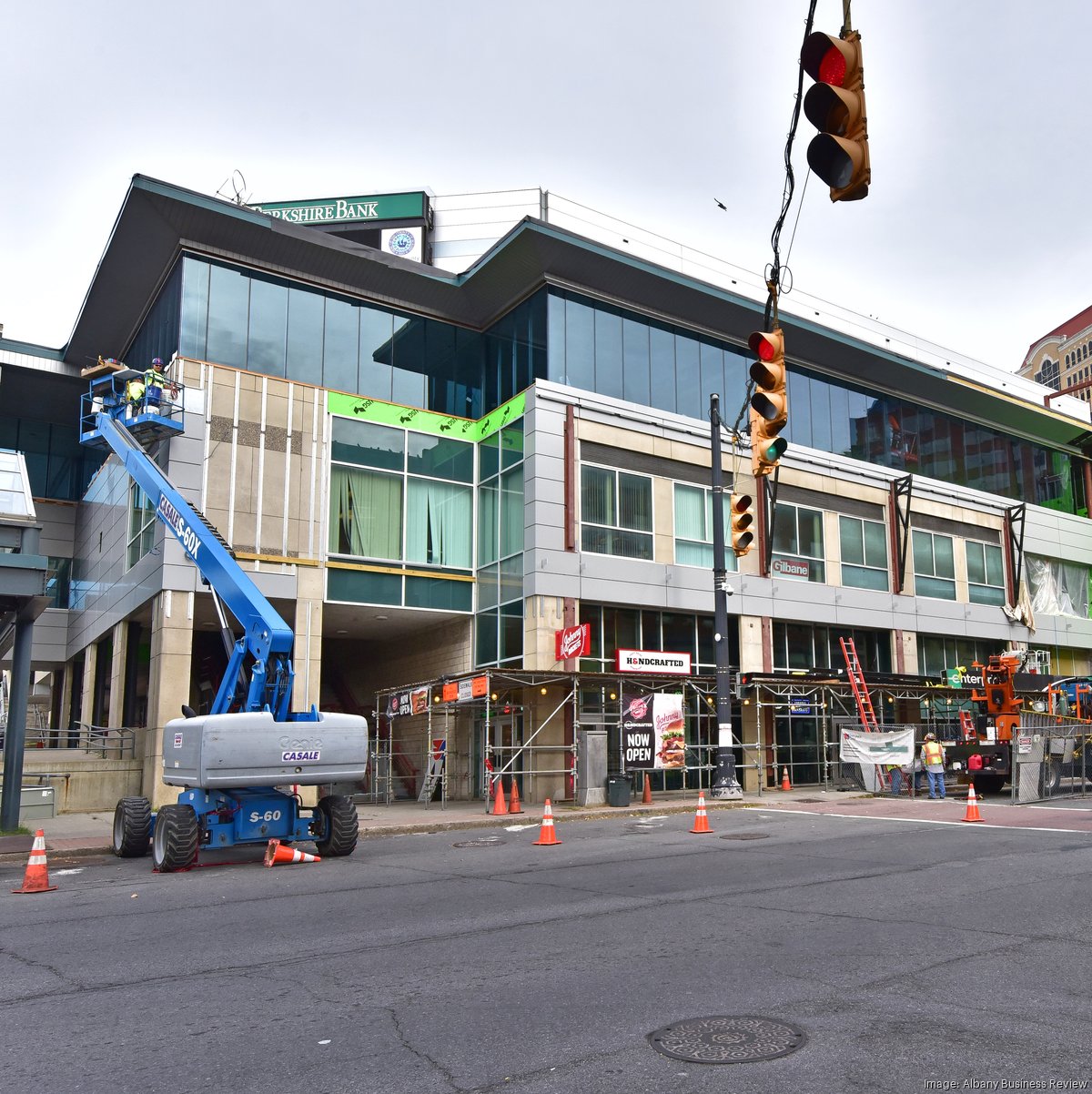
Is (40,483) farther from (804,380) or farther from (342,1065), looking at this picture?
(342,1065)

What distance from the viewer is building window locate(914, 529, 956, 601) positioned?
36969 mm

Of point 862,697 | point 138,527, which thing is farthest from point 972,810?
point 138,527

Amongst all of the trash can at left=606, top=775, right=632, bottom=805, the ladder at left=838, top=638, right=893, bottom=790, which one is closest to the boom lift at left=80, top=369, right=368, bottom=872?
the trash can at left=606, top=775, right=632, bottom=805

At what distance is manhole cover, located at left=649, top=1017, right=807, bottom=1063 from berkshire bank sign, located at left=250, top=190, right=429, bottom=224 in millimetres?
31579

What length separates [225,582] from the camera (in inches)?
636

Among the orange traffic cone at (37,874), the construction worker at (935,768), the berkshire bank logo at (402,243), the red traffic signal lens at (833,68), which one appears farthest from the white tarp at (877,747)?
the red traffic signal lens at (833,68)

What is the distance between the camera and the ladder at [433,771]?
87.0 feet

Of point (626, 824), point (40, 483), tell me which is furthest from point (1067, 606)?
point (40, 483)

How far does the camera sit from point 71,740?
36219 mm

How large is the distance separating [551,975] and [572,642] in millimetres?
18780

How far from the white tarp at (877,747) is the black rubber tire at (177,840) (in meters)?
17.7

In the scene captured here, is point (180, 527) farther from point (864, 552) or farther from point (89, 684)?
point (864, 552)

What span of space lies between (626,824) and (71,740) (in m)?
24.6

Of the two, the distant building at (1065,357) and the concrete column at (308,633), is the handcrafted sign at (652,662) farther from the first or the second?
the distant building at (1065,357)
